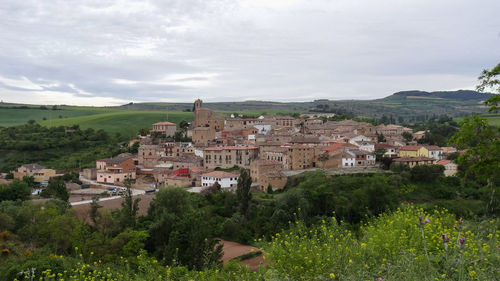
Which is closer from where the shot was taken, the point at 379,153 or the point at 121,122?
the point at 379,153

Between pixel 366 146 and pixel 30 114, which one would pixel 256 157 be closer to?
Result: pixel 366 146

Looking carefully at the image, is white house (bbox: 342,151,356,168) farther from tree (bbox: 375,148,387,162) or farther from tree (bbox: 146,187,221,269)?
tree (bbox: 146,187,221,269)

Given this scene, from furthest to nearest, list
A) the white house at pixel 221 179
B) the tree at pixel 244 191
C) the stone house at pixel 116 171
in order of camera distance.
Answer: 1. the stone house at pixel 116 171
2. the white house at pixel 221 179
3. the tree at pixel 244 191

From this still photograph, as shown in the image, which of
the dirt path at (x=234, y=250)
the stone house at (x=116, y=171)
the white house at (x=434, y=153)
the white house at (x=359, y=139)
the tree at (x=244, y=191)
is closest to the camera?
the dirt path at (x=234, y=250)

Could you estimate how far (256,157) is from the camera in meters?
53.7

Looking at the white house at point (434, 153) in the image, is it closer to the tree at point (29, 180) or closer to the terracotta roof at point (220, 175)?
the terracotta roof at point (220, 175)

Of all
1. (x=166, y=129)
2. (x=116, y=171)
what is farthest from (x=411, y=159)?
(x=166, y=129)

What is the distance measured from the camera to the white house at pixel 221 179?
44219 mm

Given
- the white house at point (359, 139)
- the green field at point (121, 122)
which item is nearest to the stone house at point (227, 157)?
the white house at point (359, 139)

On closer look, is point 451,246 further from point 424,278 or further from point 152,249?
point 152,249

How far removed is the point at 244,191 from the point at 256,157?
60.6ft

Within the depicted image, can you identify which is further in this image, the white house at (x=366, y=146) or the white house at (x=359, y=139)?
the white house at (x=359, y=139)

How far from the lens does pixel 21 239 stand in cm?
2539

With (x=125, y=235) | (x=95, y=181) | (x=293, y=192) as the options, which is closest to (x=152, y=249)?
(x=125, y=235)
